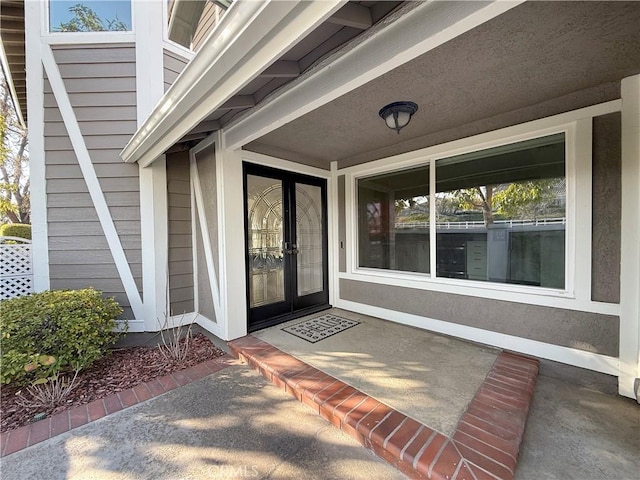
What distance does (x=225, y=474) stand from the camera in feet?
4.99

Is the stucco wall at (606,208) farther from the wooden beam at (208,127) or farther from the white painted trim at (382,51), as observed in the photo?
the wooden beam at (208,127)

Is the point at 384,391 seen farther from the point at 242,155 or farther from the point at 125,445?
the point at 242,155

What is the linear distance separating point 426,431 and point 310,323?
6.97 ft

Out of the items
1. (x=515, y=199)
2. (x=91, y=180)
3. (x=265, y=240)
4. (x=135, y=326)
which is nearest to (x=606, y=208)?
(x=515, y=199)

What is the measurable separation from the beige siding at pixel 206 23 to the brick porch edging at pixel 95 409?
150 inches

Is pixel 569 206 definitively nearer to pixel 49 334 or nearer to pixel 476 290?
pixel 476 290

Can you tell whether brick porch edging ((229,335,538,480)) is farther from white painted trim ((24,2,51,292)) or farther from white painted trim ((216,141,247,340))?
white painted trim ((24,2,51,292))

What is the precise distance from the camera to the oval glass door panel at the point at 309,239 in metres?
4.03

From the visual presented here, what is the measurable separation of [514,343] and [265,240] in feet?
9.99

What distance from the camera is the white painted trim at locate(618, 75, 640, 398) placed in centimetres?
200

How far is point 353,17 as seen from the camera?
1479 millimetres

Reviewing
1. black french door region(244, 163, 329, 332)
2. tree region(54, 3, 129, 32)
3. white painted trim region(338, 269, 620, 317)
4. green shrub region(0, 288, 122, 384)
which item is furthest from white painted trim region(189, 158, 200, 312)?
white painted trim region(338, 269, 620, 317)

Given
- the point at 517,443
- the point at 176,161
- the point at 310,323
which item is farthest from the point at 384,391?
the point at 176,161

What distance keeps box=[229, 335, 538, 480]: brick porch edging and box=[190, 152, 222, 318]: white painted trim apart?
1149 millimetres
